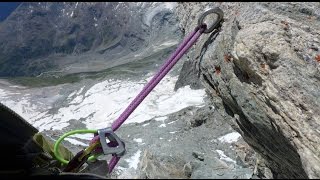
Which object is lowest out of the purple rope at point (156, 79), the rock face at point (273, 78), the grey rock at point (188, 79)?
the grey rock at point (188, 79)

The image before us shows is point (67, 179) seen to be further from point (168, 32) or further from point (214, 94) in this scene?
point (168, 32)

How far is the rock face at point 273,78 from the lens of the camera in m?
4.62

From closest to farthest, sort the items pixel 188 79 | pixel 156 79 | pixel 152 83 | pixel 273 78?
pixel 152 83 < pixel 156 79 < pixel 273 78 < pixel 188 79

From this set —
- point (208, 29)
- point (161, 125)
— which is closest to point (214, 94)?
point (208, 29)

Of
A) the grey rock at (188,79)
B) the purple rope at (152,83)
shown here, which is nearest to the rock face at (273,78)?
the purple rope at (152,83)

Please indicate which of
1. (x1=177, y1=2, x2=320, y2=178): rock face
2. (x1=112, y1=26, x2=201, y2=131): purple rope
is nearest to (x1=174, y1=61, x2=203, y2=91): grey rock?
(x1=177, y1=2, x2=320, y2=178): rock face

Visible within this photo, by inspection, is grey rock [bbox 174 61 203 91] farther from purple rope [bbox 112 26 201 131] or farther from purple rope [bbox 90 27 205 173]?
purple rope [bbox 112 26 201 131]

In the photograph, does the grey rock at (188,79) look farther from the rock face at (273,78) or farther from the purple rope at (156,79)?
the purple rope at (156,79)

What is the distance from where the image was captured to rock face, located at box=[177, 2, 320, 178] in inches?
182

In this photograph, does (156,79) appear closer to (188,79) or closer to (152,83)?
(152,83)

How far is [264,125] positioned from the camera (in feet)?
17.6

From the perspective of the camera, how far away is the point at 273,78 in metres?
4.91

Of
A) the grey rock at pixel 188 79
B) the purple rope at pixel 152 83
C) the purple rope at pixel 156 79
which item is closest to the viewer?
the purple rope at pixel 152 83

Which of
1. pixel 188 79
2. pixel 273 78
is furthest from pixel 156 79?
pixel 188 79
